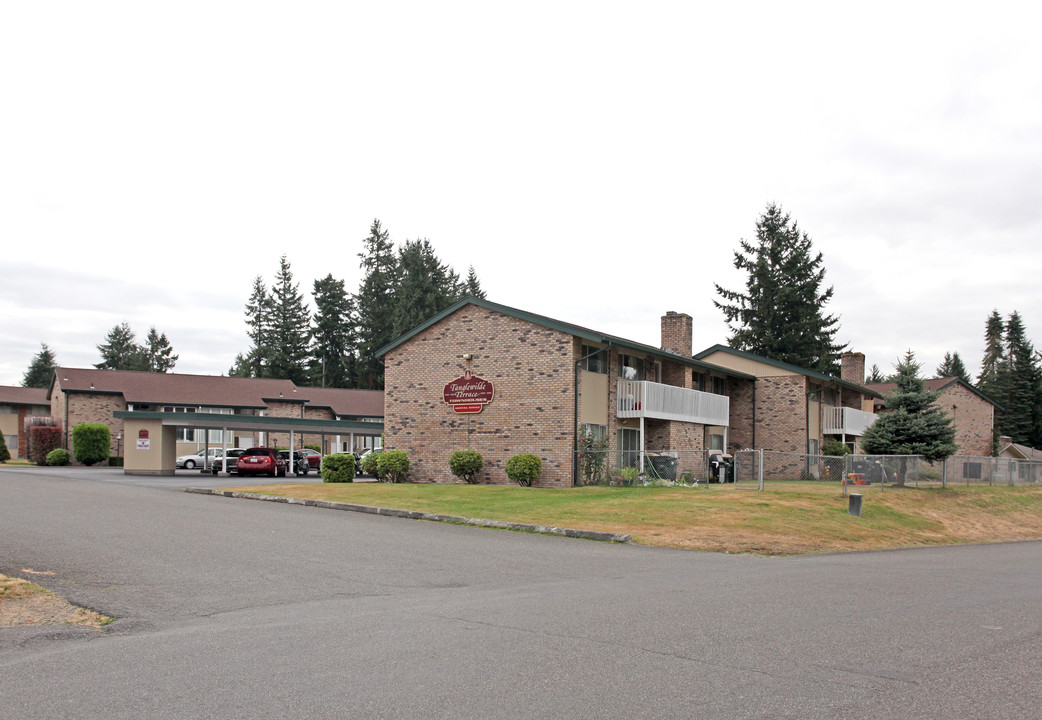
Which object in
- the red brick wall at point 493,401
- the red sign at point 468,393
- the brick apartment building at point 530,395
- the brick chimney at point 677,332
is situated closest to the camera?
the red brick wall at point 493,401

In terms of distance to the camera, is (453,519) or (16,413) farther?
(16,413)

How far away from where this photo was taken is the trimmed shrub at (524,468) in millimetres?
27266

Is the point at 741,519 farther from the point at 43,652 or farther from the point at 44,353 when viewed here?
the point at 44,353

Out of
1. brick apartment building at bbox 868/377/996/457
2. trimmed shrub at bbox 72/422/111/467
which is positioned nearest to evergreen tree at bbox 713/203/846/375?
brick apartment building at bbox 868/377/996/457

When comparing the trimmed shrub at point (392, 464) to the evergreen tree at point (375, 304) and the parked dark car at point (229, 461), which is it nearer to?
the parked dark car at point (229, 461)

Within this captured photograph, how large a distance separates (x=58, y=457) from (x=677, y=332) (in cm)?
3544

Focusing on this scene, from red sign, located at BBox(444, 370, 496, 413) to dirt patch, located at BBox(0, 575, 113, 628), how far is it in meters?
19.7

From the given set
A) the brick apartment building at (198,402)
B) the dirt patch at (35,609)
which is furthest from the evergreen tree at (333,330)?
the dirt patch at (35,609)

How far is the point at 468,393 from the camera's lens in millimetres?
29656

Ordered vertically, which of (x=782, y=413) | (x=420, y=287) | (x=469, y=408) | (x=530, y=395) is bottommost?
(x=782, y=413)

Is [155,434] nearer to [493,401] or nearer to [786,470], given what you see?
[493,401]

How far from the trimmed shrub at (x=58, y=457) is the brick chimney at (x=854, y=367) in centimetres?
4388

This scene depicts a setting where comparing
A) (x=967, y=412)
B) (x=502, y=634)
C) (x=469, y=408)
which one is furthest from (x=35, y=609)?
(x=967, y=412)

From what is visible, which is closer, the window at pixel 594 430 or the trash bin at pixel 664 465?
the window at pixel 594 430
